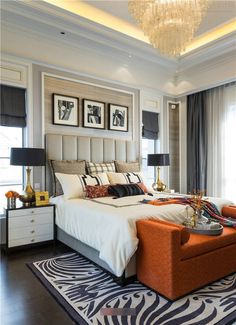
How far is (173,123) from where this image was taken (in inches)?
230

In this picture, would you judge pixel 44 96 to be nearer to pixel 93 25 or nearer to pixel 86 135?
pixel 86 135

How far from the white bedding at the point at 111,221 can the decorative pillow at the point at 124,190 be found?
6.7 inches

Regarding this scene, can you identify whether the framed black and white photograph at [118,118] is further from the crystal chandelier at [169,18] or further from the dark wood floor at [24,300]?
the dark wood floor at [24,300]

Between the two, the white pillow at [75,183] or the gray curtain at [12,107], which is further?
the gray curtain at [12,107]

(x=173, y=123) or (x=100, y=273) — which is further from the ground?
(x=173, y=123)

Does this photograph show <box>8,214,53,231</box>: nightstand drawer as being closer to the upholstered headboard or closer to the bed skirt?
the bed skirt

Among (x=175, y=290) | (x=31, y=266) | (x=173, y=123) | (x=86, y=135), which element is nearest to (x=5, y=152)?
(x=86, y=135)

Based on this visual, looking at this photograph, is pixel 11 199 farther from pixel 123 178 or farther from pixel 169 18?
pixel 169 18

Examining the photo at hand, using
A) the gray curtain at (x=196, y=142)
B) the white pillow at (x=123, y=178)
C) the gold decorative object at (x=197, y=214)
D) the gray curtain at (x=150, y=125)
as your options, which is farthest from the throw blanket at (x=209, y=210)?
the gray curtain at (x=150, y=125)

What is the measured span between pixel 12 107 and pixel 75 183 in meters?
1.49

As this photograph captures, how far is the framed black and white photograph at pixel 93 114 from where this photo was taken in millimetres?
4293

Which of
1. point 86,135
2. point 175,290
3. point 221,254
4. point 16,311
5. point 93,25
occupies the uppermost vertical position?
point 93,25

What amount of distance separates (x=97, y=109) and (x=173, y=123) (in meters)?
2.22

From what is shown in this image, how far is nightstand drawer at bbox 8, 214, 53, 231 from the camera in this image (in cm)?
316
